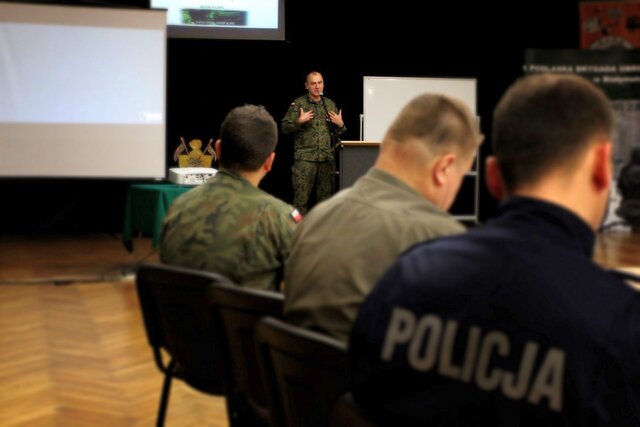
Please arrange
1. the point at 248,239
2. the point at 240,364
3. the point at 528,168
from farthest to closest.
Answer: the point at 248,239 → the point at 240,364 → the point at 528,168

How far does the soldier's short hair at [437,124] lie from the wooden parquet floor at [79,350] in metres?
1.13

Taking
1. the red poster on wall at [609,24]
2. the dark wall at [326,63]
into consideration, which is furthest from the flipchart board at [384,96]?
the red poster on wall at [609,24]

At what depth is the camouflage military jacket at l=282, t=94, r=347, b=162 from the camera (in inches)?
334

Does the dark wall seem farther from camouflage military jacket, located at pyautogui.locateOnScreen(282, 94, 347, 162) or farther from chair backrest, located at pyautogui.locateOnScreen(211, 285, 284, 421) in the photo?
chair backrest, located at pyautogui.locateOnScreen(211, 285, 284, 421)

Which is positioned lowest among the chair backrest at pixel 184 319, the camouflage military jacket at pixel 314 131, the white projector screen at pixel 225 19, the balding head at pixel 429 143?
the chair backrest at pixel 184 319

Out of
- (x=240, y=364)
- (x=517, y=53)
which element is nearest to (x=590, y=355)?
(x=240, y=364)

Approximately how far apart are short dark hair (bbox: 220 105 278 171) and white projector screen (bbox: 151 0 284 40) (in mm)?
6368

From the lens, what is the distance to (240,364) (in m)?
1.86

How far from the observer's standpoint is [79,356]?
13.5 feet

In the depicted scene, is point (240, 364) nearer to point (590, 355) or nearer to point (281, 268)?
point (281, 268)

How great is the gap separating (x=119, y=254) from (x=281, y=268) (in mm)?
5212

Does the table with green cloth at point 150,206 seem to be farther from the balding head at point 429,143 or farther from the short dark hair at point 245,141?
the balding head at point 429,143

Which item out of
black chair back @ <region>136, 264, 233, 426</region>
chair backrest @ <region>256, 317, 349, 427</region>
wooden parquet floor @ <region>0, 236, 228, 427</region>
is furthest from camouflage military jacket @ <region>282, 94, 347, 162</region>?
chair backrest @ <region>256, 317, 349, 427</region>

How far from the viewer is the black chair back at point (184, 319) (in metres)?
1.99
